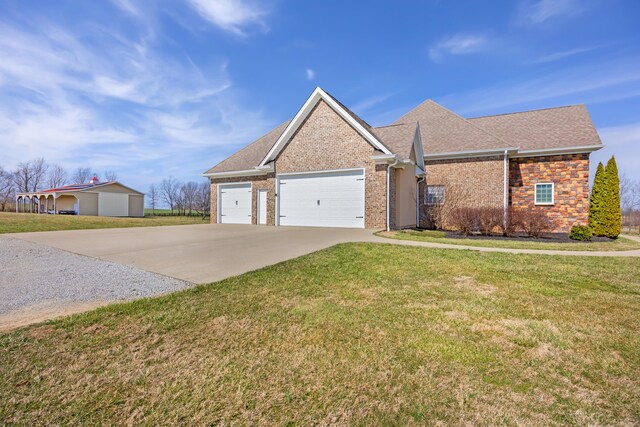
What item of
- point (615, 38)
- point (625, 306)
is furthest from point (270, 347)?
point (615, 38)

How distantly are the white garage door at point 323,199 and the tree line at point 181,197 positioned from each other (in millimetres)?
28466

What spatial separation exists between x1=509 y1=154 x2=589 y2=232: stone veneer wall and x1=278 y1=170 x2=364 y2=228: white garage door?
27.7 ft

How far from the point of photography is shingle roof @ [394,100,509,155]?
1544cm

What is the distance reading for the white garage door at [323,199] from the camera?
13195 mm

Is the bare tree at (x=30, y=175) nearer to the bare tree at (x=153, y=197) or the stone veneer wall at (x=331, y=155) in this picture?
the bare tree at (x=153, y=197)

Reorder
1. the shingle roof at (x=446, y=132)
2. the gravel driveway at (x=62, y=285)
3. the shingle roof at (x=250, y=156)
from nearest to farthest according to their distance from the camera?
the gravel driveway at (x=62, y=285)
the shingle roof at (x=446, y=132)
the shingle roof at (x=250, y=156)

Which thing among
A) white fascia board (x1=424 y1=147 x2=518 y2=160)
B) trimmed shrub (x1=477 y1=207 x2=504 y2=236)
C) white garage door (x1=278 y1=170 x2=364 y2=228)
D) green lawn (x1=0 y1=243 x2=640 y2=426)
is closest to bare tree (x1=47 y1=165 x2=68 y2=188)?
white garage door (x1=278 y1=170 x2=364 y2=228)

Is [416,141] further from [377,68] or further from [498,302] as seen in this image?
[498,302]

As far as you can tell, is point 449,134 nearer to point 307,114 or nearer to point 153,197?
point 307,114

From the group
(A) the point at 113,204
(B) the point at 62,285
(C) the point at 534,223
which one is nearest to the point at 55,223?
(B) the point at 62,285

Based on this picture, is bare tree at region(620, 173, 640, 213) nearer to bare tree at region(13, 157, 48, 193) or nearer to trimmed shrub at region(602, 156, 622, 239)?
trimmed shrub at region(602, 156, 622, 239)

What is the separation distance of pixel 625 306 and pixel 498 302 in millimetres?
1670

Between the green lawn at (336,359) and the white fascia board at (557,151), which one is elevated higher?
the white fascia board at (557,151)

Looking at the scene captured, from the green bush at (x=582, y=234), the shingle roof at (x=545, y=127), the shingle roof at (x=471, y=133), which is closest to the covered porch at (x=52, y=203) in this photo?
the shingle roof at (x=471, y=133)
